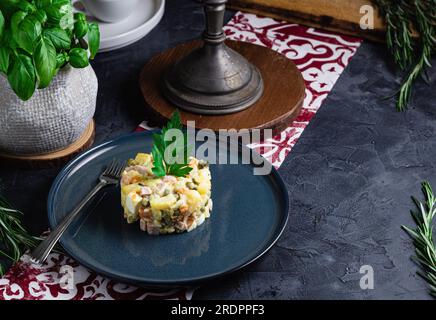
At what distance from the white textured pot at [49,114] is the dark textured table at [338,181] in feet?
0.23

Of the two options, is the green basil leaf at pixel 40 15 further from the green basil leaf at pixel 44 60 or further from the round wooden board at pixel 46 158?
the round wooden board at pixel 46 158

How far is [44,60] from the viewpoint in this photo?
1209 mm

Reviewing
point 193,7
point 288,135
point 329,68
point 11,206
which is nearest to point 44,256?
point 11,206

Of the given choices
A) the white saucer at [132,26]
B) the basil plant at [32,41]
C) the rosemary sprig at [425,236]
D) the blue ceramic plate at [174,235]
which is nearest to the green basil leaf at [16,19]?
the basil plant at [32,41]

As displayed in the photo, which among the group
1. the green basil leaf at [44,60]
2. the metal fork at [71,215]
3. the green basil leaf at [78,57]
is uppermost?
the green basil leaf at [44,60]

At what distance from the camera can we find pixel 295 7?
186 centimetres

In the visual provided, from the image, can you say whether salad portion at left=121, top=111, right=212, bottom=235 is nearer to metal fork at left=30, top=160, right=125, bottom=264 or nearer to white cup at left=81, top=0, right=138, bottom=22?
metal fork at left=30, top=160, right=125, bottom=264

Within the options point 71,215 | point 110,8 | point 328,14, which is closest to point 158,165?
point 71,215

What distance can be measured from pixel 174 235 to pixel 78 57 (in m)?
0.36

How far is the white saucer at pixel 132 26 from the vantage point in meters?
1.76

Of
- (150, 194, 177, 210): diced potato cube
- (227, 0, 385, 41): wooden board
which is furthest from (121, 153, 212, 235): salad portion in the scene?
(227, 0, 385, 41): wooden board

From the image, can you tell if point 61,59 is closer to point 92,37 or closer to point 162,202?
point 92,37

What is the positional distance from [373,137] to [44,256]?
730 mm

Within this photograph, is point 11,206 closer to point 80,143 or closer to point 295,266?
point 80,143
